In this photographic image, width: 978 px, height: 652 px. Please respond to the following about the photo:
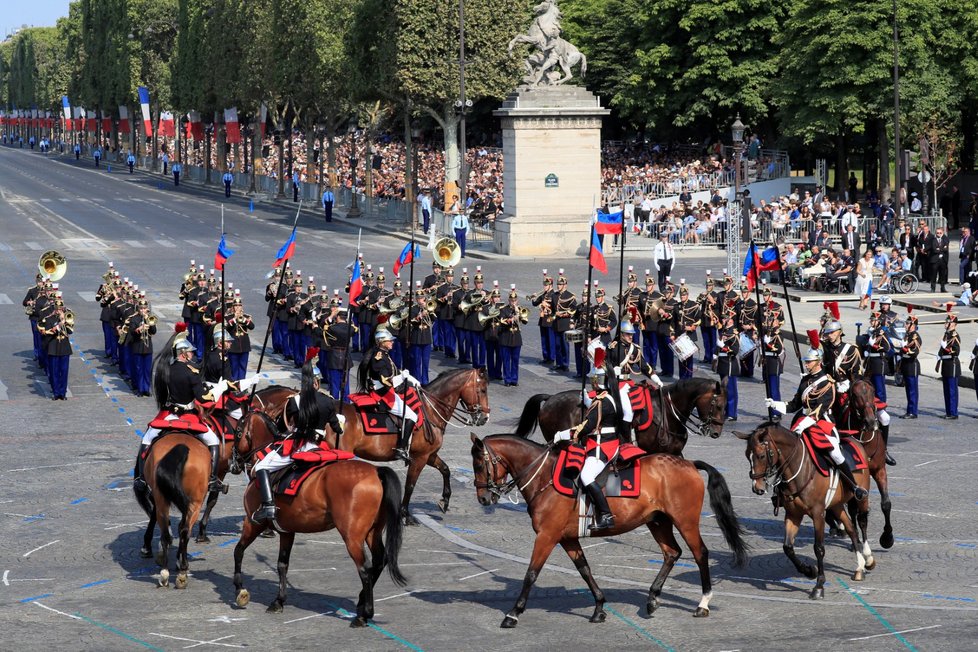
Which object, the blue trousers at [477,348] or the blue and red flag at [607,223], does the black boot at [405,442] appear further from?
the blue trousers at [477,348]

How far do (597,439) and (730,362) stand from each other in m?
10.9

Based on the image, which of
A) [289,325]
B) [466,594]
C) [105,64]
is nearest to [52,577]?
[466,594]

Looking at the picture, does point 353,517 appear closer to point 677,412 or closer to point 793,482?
point 793,482

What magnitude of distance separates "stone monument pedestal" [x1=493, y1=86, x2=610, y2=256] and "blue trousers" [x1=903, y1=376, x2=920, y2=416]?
26247 mm

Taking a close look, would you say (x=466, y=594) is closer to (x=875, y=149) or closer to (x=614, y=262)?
(x=614, y=262)

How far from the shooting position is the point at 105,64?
129 meters

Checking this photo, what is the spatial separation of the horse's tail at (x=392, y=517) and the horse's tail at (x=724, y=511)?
302 cm

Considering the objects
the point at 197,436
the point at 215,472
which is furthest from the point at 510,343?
the point at 197,436

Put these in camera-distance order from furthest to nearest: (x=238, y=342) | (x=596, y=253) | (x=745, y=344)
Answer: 1. (x=238, y=342)
2. (x=745, y=344)
3. (x=596, y=253)

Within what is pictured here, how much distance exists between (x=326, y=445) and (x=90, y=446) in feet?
32.0

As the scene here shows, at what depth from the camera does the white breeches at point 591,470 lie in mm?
15344

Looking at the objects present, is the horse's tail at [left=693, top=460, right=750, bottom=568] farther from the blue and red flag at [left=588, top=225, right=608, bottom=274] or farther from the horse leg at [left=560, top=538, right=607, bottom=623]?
the blue and red flag at [left=588, top=225, right=608, bottom=274]

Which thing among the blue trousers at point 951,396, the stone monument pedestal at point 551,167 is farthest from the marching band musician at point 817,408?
the stone monument pedestal at point 551,167

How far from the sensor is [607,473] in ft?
50.8
